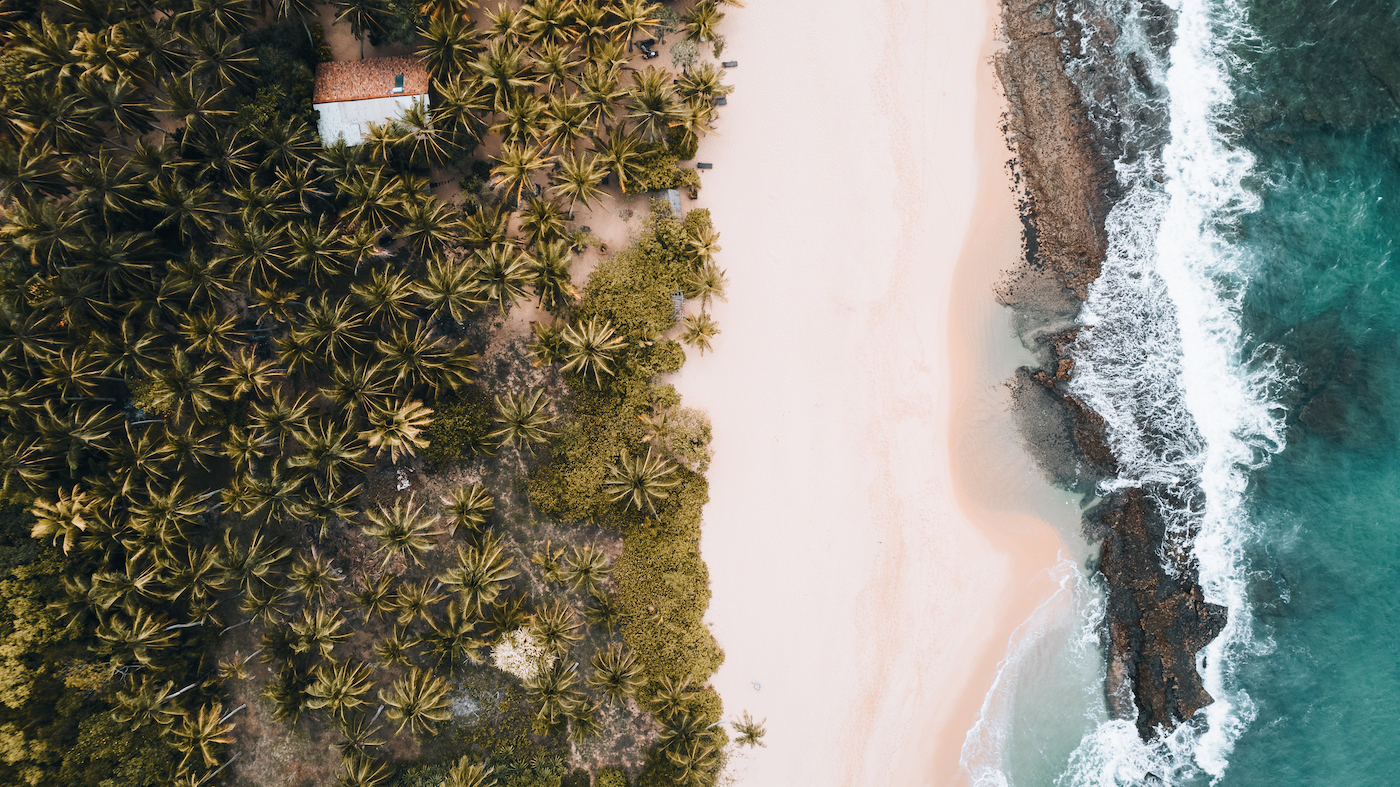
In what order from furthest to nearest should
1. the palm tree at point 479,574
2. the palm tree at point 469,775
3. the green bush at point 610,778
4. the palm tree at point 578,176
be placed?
the green bush at point 610,778
the palm tree at point 469,775
the palm tree at point 479,574
the palm tree at point 578,176

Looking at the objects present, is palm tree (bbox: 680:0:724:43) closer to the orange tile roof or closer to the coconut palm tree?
the orange tile roof

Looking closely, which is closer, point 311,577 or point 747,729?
point 311,577

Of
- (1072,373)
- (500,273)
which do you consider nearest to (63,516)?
(500,273)

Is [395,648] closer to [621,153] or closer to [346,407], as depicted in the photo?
[346,407]

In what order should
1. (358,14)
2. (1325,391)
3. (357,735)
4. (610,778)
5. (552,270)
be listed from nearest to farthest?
(358,14) < (552,270) < (357,735) < (610,778) < (1325,391)

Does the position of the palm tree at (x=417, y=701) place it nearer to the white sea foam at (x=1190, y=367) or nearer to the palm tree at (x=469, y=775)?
the palm tree at (x=469, y=775)

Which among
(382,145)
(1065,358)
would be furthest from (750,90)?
(1065,358)

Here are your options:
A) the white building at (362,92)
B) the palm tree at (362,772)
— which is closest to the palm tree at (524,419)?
the white building at (362,92)
